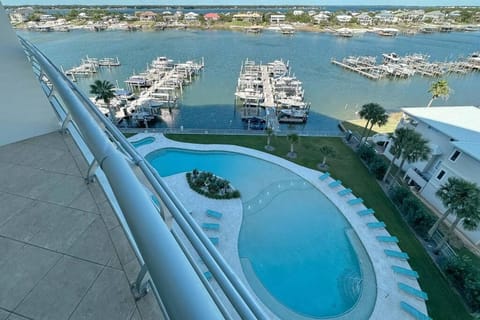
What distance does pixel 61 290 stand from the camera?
2605 mm

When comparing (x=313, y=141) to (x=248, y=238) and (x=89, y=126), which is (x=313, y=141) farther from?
(x=89, y=126)

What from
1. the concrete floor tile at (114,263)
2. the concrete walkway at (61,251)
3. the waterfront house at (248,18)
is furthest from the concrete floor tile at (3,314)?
the waterfront house at (248,18)

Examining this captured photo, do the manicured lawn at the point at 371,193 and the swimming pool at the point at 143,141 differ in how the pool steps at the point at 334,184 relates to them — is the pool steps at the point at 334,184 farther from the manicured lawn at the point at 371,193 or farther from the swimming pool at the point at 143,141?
the swimming pool at the point at 143,141

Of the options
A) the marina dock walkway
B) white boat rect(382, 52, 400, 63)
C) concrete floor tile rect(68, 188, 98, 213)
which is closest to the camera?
concrete floor tile rect(68, 188, 98, 213)

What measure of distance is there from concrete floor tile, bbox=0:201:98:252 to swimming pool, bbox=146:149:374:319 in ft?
35.3

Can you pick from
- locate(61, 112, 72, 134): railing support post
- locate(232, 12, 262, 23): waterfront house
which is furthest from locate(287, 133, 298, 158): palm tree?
locate(232, 12, 262, 23): waterfront house

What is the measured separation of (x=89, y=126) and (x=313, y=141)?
960 inches

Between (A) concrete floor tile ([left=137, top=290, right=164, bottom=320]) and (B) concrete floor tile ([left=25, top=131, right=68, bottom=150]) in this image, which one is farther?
(B) concrete floor tile ([left=25, top=131, right=68, bottom=150])

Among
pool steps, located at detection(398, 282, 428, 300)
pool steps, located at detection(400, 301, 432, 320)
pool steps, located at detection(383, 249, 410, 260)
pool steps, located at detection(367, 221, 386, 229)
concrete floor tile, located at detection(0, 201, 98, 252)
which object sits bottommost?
pool steps, located at detection(400, 301, 432, 320)

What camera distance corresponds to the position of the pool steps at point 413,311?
10.5m

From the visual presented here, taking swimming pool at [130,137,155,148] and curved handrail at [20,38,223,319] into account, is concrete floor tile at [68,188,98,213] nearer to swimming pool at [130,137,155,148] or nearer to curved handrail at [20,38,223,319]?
curved handrail at [20,38,223,319]

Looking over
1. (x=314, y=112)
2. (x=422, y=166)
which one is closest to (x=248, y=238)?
(x=422, y=166)

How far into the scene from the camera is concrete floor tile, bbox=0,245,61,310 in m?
2.54

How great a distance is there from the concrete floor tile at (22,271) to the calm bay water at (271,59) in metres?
28.0
